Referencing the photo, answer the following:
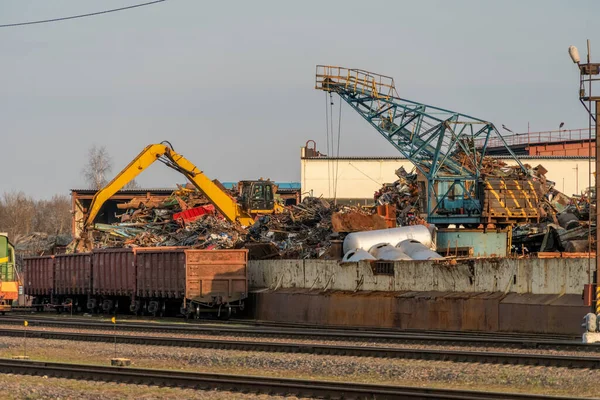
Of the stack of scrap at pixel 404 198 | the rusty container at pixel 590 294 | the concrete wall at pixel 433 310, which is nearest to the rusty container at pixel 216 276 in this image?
the concrete wall at pixel 433 310

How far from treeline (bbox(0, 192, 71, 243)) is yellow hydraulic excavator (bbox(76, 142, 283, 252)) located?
2915 inches

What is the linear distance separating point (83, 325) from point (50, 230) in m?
113

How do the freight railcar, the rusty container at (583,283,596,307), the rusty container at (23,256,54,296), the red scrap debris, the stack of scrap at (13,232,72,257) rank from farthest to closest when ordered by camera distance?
1. the stack of scrap at (13,232,72,257)
2. the red scrap debris
3. the rusty container at (23,256,54,296)
4. the freight railcar
5. the rusty container at (583,283,596,307)

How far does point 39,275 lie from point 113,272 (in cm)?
973

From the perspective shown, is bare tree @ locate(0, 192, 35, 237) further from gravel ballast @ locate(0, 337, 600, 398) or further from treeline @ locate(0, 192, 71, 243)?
gravel ballast @ locate(0, 337, 600, 398)

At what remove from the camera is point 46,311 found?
5000 centimetres

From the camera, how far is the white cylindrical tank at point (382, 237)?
38094 millimetres

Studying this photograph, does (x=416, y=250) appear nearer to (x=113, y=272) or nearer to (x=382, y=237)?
(x=382, y=237)

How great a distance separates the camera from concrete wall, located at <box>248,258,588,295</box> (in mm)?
28031

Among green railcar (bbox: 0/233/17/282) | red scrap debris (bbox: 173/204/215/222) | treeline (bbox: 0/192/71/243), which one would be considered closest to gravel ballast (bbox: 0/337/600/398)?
green railcar (bbox: 0/233/17/282)

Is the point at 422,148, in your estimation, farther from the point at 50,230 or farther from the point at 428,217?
the point at 50,230

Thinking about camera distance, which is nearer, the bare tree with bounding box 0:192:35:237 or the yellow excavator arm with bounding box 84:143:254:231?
the yellow excavator arm with bounding box 84:143:254:231

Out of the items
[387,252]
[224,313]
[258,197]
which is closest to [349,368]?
[387,252]

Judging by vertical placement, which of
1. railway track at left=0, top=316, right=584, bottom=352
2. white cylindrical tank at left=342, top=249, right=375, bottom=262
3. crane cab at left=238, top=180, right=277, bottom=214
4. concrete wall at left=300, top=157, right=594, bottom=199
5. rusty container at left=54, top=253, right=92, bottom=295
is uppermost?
concrete wall at left=300, top=157, right=594, bottom=199
